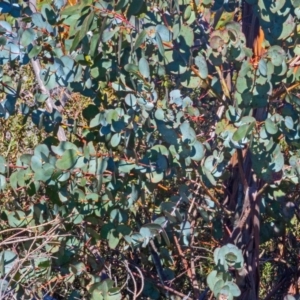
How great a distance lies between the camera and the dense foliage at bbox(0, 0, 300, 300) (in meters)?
1.97

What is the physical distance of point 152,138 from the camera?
217 centimetres

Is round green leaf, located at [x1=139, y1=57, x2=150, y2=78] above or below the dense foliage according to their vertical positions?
above

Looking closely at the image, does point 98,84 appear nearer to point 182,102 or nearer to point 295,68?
point 182,102

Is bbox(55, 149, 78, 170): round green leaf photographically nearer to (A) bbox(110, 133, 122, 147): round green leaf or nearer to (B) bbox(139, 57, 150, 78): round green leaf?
(A) bbox(110, 133, 122, 147): round green leaf

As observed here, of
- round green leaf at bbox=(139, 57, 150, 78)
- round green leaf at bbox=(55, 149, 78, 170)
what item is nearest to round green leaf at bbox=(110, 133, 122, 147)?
round green leaf at bbox=(55, 149, 78, 170)

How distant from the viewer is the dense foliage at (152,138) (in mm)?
1970

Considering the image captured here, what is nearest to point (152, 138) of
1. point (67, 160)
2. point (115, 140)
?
point (115, 140)

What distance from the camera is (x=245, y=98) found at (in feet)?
6.52

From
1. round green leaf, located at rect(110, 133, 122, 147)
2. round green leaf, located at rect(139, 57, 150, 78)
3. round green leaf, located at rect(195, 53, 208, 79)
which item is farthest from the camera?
round green leaf, located at rect(110, 133, 122, 147)

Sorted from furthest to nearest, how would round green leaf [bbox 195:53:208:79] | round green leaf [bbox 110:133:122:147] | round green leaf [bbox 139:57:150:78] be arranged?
round green leaf [bbox 110:133:122:147] → round green leaf [bbox 195:53:208:79] → round green leaf [bbox 139:57:150:78]

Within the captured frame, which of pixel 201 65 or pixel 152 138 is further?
pixel 152 138

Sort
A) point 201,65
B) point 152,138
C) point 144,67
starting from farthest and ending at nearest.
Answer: point 152,138 < point 201,65 < point 144,67

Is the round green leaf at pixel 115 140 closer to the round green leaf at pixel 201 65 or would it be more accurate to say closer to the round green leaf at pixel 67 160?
the round green leaf at pixel 67 160

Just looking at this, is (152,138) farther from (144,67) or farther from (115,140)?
(144,67)
